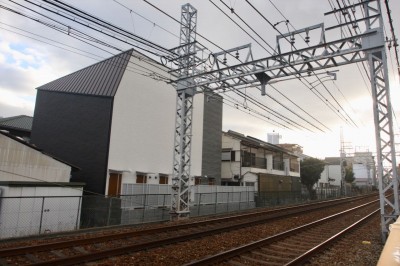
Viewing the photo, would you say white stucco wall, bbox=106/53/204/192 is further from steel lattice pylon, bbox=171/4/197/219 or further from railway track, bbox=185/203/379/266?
railway track, bbox=185/203/379/266

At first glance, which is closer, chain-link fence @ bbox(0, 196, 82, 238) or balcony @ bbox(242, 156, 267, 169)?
chain-link fence @ bbox(0, 196, 82, 238)

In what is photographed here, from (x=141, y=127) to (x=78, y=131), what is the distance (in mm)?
4736

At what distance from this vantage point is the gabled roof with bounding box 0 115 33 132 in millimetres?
31625

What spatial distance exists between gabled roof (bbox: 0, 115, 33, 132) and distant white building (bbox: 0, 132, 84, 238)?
588 inches

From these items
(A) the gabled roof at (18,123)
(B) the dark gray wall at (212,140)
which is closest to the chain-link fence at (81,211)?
(B) the dark gray wall at (212,140)

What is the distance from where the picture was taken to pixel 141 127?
24.4m

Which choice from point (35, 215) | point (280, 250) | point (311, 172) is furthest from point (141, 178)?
point (311, 172)

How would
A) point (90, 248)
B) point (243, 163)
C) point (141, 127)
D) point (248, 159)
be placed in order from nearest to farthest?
point (90, 248), point (141, 127), point (243, 163), point (248, 159)

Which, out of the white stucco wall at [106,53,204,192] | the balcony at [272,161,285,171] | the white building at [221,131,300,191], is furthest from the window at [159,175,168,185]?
the balcony at [272,161,285,171]

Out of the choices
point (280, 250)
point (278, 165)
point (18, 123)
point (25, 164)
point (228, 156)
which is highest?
point (18, 123)

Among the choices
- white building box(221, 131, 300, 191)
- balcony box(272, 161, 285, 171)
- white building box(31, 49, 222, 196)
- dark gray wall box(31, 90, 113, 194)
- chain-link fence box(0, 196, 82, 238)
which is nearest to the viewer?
chain-link fence box(0, 196, 82, 238)

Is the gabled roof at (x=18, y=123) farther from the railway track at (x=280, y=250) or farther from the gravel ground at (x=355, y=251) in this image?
the gravel ground at (x=355, y=251)

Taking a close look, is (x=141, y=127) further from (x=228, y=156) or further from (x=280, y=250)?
(x=228, y=156)

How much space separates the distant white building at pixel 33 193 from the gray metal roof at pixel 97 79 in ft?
21.7
